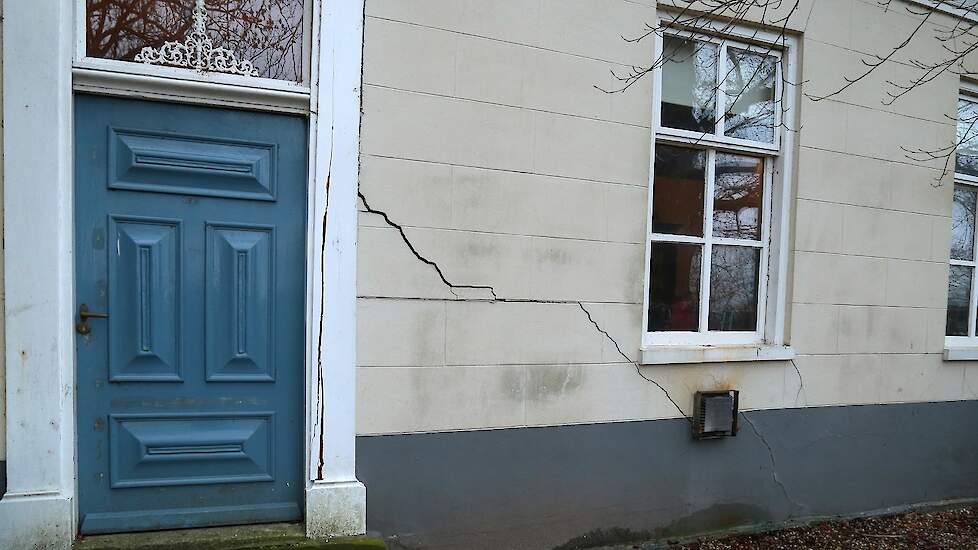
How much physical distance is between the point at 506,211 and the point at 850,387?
2.98m

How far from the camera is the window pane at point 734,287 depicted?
3932 mm

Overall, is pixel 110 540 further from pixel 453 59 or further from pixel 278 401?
pixel 453 59

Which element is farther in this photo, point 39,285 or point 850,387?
point 850,387

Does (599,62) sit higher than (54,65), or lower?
higher

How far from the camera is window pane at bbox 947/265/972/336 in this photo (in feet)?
15.6

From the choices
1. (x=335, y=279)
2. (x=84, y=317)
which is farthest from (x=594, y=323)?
(x=84, y=317)

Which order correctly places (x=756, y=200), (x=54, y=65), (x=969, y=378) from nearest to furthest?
1. (x=54, y=65)
2. (x=756, y=200)
3. (x=969, y=378)

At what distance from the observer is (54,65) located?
2.55 m

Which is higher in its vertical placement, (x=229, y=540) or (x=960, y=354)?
(x=960, y=354)

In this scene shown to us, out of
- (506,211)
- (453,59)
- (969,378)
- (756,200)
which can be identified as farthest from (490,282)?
(969,378)

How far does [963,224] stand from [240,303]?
571 centimetres

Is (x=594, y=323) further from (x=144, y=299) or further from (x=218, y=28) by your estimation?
(x=218, y=28)

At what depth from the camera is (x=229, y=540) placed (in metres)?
2.80

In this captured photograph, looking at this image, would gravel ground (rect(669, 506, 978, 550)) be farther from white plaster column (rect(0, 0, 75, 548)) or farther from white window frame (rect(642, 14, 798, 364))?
white plaster column (rect(0, 0, 75, 548))
